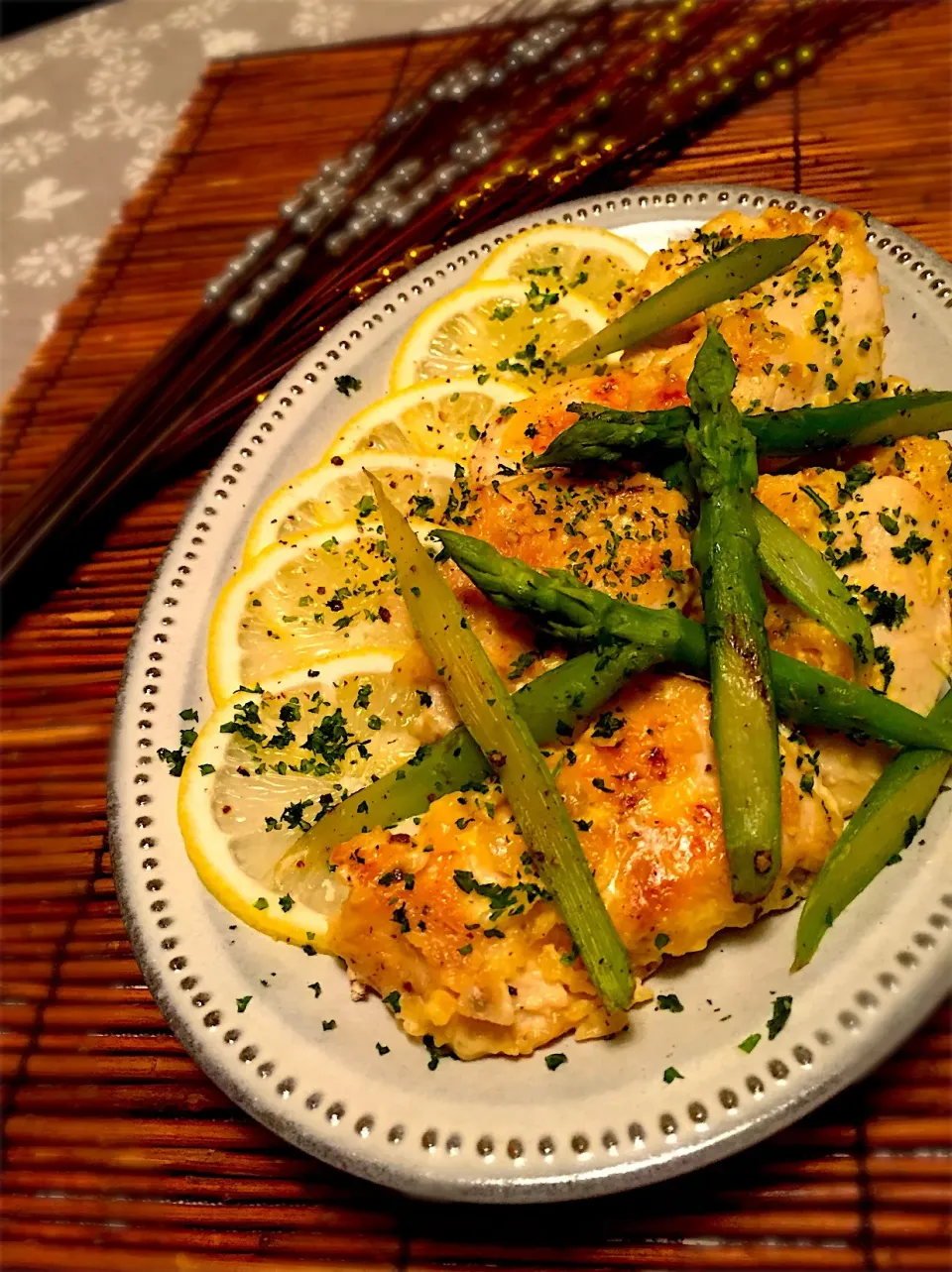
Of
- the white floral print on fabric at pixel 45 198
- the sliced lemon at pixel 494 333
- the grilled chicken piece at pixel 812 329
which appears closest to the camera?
the grilled chicken piece at pixel 812 329

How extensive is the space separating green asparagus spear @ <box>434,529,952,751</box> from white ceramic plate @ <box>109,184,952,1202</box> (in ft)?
0.90

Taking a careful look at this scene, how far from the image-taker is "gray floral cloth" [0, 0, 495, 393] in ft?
20.2

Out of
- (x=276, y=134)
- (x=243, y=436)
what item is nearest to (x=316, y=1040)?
(x=243, y=436)

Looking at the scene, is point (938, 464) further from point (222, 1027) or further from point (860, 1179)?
point (222, 1027)

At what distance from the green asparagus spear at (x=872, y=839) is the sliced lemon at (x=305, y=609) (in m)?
1.59

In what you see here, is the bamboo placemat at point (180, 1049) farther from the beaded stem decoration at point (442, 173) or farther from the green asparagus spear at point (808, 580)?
the green asparagus spear at point (808, 580)

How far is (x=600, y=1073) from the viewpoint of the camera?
244cm

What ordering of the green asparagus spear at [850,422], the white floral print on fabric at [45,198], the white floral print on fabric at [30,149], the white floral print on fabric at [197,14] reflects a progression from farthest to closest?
the white floral print on fabric at [197,14] < the white floral print on fabric at [30,149] < the white floral print on fabric at [45,198] < the green asparagus spear at [850,422]

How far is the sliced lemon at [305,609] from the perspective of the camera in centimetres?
346

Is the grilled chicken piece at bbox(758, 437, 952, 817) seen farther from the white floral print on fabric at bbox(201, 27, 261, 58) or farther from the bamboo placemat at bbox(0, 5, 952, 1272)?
the white floral print on fabric at bbox(201, 27, 261, 58)

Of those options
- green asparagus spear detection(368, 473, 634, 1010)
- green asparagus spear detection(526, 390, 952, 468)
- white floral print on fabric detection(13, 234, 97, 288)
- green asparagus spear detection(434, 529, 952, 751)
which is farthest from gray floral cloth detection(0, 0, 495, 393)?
green asparagus spear detection(434, 529, 952, 751)

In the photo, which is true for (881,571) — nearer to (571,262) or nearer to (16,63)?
(571,262)

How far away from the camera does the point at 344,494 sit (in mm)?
3803

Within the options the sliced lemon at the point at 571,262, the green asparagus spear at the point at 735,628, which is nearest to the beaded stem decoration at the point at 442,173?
the sliced lemon at the point at 571,262
